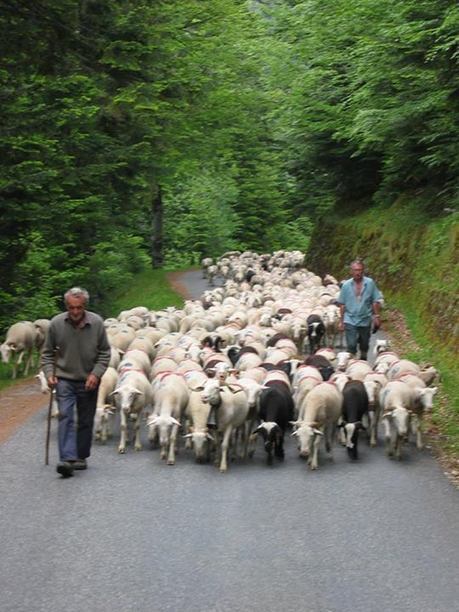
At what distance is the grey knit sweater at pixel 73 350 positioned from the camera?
1027 cm

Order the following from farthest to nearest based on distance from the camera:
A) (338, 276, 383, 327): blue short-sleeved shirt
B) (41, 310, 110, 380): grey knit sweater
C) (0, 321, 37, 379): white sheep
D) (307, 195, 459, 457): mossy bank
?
(0, 321, 37, 379): white sheep → (307, 195, 459, 457): mossy bank → (338, 276, 383, 327): blue short-sleeved shirt → (41, 310, 110, 380): grey knit sweater

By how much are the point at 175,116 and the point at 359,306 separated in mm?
17888

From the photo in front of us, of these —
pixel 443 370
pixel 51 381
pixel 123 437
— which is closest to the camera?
pixel 51 381

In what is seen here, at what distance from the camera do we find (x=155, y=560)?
7.25m

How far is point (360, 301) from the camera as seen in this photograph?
47.6 ft

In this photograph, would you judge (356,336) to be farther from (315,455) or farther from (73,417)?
(73,417)

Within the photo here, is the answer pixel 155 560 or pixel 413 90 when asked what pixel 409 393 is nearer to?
pixel 155 560

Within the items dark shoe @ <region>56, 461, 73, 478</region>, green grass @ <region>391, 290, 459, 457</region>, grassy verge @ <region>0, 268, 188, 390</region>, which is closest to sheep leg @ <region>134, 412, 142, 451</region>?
dark shoe @ <region>56, 461, 73, 478</region>

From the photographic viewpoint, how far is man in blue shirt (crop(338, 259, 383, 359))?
47.5 ft

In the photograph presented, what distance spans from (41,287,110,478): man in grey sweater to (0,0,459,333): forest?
19.6 ft

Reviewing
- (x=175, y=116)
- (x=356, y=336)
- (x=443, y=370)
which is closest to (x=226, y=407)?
(x=356, y=336)

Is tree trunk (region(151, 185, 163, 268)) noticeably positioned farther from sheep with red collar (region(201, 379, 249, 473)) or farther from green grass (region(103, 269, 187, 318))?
sheep with red collar (region(201, 379, 249, 473))

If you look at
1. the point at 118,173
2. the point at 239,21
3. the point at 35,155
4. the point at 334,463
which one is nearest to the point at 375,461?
the point at 334,463

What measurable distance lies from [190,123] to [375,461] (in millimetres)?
31786
